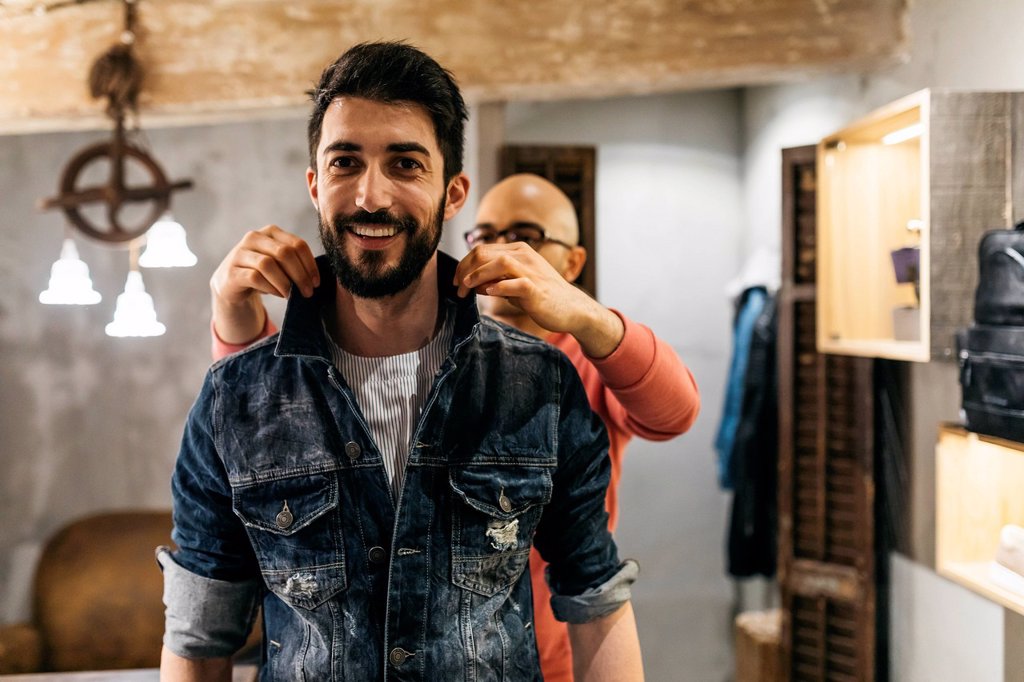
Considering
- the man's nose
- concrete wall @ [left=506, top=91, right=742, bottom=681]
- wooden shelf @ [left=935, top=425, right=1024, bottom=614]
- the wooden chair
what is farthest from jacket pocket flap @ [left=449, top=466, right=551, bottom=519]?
concrete wall @ [left=506, top=91, right=742, bottom=681]

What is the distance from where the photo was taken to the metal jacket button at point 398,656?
1.17 metres

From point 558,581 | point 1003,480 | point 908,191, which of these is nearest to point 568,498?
point 558,581

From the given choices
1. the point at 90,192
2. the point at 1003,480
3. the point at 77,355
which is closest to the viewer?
the point at 1003,480

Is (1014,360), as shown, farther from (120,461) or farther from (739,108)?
(120,461)

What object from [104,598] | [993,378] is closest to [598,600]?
[993,378]

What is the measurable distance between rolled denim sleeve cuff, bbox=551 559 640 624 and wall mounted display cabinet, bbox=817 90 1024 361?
1198 millimetres

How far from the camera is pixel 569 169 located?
306cm

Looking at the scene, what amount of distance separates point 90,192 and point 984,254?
112 inches

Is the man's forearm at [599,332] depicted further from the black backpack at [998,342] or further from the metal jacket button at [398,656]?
the black backpack at [998,342]

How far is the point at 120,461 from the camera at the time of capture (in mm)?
3916

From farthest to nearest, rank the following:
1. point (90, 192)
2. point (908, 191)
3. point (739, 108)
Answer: point (739, 108) < point (90, 192) < point (908, 191)

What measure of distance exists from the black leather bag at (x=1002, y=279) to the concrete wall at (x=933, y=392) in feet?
2.02

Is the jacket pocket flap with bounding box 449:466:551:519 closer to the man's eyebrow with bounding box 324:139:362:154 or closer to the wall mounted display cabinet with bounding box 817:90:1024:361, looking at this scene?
the man's eyebrow with bounding box 324:139:362:154

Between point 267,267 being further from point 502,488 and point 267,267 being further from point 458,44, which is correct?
point 458,44
